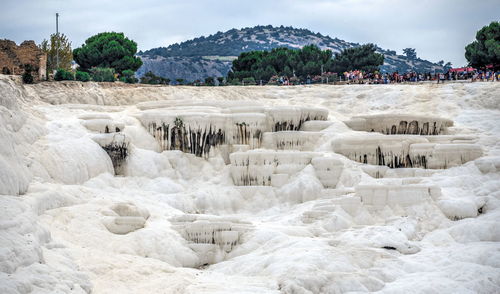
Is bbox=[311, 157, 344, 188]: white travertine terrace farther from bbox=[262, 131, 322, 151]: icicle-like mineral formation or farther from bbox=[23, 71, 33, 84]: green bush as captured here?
bbox=[23, 71, 33, 84]: green bush

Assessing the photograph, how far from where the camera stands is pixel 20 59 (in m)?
38.9

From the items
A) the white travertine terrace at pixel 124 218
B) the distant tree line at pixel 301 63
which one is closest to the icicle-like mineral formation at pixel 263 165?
the white travertine terrace at pixel 124 218

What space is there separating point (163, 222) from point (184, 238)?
1.07 m

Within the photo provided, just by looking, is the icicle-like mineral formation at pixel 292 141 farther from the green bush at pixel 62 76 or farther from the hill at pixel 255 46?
the hill at pixel 255 46

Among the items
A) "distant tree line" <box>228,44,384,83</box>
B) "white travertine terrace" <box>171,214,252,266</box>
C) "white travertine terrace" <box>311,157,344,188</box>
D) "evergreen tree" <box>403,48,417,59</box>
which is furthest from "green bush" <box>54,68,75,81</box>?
"evergreen tree" <box>403,48,417,59</box>

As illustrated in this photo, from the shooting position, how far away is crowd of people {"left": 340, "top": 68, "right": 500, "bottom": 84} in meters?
41.8

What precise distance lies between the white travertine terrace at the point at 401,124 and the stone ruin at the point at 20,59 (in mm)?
15529

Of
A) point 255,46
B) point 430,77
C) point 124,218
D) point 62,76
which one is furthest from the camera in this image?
point 255,46

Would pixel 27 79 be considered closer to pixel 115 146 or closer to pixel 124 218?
pixel 115 146

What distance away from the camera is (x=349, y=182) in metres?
28.0

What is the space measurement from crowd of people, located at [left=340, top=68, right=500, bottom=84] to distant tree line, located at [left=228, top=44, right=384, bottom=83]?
7257 millimetres

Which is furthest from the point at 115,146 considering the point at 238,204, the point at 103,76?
the point at 103,76

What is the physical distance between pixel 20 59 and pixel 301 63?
73.8ft

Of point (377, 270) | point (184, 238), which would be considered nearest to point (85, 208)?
point (184, 238)
